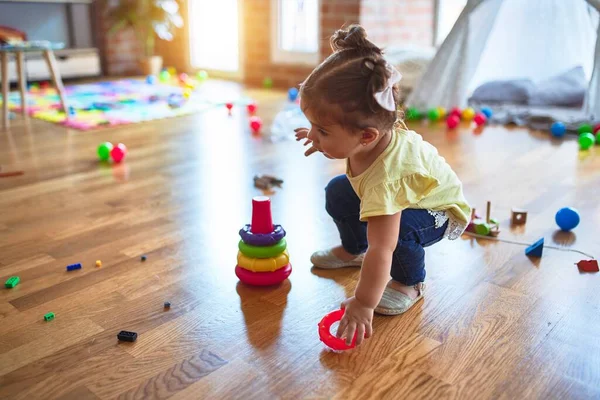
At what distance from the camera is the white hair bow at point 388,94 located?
1.00 m

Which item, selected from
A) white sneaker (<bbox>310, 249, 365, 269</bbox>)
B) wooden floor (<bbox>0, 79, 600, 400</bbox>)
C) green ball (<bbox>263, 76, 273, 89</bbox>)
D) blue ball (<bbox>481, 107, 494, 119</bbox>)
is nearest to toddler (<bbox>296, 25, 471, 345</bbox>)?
wooden floor (<bbox>0, 79, 600, 400</bbox>)

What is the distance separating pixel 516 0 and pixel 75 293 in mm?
2927

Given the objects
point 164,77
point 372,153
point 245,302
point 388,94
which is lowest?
point 245,302

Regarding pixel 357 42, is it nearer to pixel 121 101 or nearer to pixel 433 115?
pixel 433 115

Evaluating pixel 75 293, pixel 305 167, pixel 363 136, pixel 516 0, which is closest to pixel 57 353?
pixel 75 293

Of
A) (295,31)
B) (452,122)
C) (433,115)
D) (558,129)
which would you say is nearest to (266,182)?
(452,122)

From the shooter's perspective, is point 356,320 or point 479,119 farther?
point 479,119

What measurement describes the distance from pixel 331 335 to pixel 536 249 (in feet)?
2.37

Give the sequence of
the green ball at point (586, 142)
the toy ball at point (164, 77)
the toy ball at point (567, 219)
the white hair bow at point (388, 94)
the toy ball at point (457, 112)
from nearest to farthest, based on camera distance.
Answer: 1. the white hair bow at point (388, 94)
2. the toy ball at point (567, 219)
3. the green ball at point (586, 142)
4. the toy ball at point (457, 112)
5. the toy ball at point (164, 77)

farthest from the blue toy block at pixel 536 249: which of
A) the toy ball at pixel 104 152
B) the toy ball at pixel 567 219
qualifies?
the toy ball at pixel 104 152

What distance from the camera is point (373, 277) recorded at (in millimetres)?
1050

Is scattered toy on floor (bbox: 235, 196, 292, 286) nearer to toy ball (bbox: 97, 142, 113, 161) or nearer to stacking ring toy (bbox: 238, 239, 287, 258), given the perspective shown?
stacking ring toy (bbox: 238, 239, 287, 258)

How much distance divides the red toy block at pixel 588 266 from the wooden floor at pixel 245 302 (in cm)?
3

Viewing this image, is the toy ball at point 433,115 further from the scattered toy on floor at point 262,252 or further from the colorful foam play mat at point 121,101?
the scattered toy on floor at point 262,252
